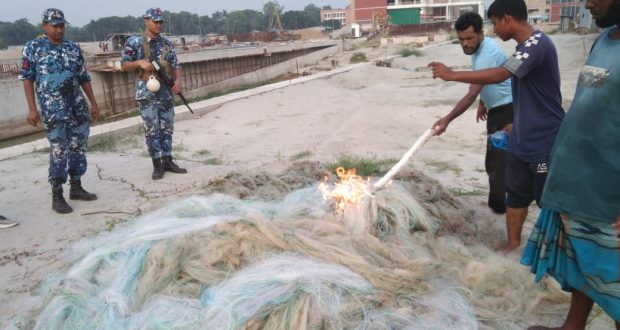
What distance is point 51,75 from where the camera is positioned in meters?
4.37

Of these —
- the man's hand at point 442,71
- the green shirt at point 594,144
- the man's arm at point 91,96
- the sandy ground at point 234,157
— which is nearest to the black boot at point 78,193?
the sandy ground at point 234,157

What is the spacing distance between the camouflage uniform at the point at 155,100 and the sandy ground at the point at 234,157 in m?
0.46

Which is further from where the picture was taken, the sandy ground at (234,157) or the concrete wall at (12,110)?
the concrete wall at (12,110)

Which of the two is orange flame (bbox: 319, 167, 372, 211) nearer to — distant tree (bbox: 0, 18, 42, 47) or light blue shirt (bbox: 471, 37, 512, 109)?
light blue shirt (bbox: 471, 37, 512, 109)

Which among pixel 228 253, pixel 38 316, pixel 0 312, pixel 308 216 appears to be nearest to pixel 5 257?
→ pixel 0 312

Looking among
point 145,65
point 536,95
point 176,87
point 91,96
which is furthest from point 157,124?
point 536,95

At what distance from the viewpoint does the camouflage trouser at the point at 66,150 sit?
4445mm

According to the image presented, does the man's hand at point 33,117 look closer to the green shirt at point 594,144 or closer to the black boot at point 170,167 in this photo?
the black boot at point 170,167

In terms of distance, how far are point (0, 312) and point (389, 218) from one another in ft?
8.47

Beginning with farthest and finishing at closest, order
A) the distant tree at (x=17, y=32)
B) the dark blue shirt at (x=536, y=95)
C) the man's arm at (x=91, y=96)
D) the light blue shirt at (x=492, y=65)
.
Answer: the distant tree at (x=17, y=32), the man's arm at (x=91, y=96), the light blue shirt at (x=492, y=65), the dark blue shirt at (x=536, y=95)

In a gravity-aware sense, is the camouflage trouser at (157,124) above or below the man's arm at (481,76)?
below

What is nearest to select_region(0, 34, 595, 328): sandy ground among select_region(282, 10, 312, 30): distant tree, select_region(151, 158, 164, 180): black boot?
select_region(151, 158, 164, 180): black boot

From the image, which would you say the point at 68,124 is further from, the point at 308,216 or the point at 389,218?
the point at 389,218

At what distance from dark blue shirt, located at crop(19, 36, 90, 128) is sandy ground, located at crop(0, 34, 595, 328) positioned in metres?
0.98
